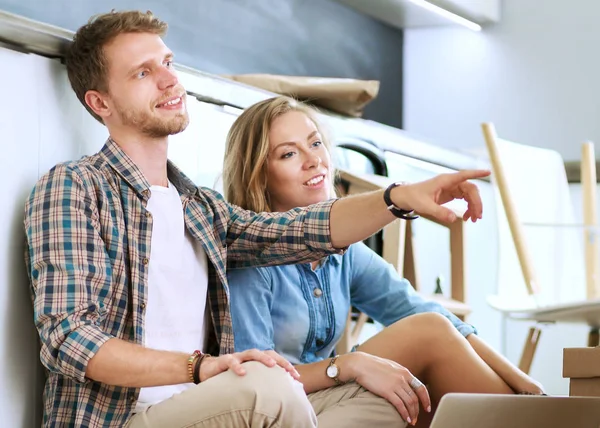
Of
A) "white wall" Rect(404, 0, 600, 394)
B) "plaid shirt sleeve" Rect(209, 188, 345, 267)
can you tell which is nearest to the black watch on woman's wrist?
"plaid shirt sleeve" Rect(209, 188, 345, 267)

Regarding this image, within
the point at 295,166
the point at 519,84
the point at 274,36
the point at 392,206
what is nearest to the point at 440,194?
the point at 392,206

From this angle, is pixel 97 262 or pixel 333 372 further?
pixel 333 372

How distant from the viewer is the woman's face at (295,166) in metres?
1.90

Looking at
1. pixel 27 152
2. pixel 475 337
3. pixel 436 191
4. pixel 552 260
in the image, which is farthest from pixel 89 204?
pixel 552 260

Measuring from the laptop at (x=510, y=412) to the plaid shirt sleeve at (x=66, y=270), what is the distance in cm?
47

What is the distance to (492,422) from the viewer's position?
135 centimetres

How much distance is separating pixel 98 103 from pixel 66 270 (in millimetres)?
357

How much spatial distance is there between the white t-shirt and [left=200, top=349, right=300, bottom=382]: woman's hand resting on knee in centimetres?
18

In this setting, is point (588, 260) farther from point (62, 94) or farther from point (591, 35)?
point (62, 94)

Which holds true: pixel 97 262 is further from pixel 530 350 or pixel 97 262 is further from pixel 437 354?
pixel 530 350

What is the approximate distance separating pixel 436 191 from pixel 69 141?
610 mm

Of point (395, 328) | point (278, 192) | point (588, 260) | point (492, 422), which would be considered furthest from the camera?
point (588, 260)

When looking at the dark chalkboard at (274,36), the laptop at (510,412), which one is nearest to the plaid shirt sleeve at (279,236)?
the laptop at (510,412)

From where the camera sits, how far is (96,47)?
1592 mm
